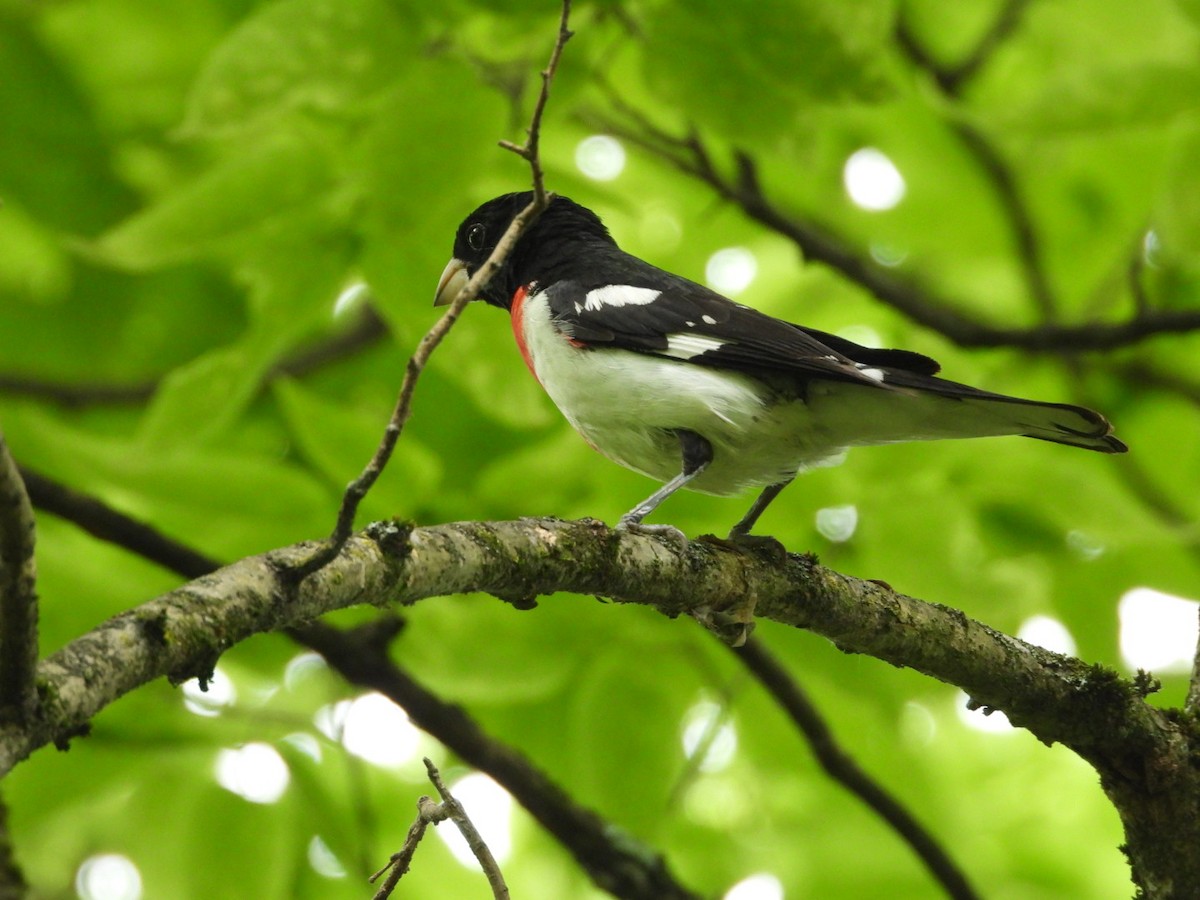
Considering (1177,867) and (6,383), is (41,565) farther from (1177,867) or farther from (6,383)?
(1177,867)

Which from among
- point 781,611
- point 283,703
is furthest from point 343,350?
point 781,611

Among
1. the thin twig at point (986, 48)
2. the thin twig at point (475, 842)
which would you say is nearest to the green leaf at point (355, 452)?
the thin twig at point (475, 842)

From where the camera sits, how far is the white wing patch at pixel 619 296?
440 centimetres

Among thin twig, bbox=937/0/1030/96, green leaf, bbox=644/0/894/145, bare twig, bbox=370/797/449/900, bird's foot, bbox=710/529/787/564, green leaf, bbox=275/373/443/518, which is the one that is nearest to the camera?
bare twig, bbox=370/797/449/900

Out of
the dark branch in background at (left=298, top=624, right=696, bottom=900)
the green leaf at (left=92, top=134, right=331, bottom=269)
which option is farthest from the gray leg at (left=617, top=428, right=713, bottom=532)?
the green leaf at (left=92, top=134, right=331, bottom=269)

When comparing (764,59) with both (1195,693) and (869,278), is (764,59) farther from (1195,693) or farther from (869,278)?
(869,278)

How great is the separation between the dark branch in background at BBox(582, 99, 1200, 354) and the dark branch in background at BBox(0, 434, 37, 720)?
341cm

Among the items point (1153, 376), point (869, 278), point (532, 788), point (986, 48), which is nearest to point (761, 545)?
point (532, 788)

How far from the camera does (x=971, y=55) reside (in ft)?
19.7

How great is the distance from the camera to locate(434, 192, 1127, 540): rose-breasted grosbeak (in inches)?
155

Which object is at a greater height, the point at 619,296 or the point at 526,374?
the point at 619,296

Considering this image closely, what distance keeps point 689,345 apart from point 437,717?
162 cm

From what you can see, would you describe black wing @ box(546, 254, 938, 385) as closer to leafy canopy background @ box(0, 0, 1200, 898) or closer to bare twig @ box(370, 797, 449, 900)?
leafy canopy background @ box(0, 0, 1200, 898)

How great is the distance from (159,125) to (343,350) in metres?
1.38
